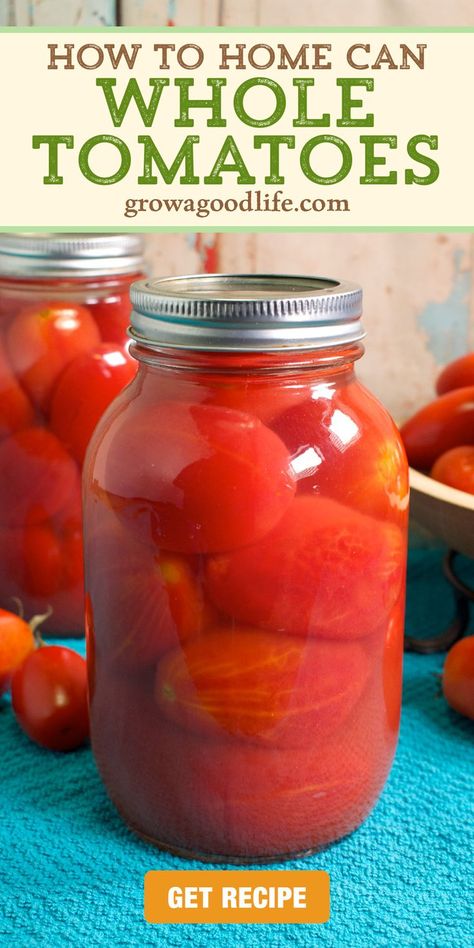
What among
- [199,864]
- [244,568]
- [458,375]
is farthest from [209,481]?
[458,375]

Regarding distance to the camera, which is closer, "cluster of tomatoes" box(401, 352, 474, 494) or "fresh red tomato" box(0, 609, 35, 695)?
"fresh red tomato" box(0, 609, 35, 695)

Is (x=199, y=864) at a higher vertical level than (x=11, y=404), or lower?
lower

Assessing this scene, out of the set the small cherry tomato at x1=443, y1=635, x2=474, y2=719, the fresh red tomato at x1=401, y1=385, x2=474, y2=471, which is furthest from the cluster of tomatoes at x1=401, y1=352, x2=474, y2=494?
the small cherry tomato at x1=443, y1=635, x2=474, y2=719

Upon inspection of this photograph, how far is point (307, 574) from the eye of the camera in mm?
610

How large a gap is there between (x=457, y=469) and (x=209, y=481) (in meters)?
0.34

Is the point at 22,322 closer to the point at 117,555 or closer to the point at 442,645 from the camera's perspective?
the point at 117,555

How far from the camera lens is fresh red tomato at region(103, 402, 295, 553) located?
595mm

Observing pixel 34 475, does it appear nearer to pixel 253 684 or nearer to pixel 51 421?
pixel 51 421

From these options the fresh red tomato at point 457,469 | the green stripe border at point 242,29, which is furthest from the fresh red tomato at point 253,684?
the green stripe border at point 242,29

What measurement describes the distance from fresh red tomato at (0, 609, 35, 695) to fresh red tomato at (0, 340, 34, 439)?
6.1 inches

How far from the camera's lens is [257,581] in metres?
0.60

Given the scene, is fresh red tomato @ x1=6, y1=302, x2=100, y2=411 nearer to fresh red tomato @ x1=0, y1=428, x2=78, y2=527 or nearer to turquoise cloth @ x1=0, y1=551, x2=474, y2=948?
fresh red tomato @ x1=0, y1=428, x2=78, y2=527

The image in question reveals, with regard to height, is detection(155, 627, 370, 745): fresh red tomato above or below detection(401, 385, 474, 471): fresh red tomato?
below

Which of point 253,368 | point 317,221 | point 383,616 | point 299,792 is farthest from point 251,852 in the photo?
point 317,221
